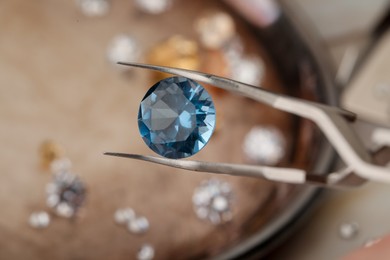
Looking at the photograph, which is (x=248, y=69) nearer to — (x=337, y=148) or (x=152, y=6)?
(x=152, y=6)

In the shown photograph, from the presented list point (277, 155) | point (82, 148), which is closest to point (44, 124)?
point (82, 148)

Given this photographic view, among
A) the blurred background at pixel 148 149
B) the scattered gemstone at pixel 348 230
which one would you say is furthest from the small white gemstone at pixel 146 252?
the scattered gemstone at pixel 348 230

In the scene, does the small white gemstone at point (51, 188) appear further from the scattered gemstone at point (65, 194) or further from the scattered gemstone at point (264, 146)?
the scattered gemstone at point (264, 146)

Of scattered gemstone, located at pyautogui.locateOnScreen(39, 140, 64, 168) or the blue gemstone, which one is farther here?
scattered gemstone, located at pyautogui.locateOnScreen(39, 140, 64, 168)

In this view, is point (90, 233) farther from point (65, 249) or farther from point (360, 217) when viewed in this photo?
point (360, 217)

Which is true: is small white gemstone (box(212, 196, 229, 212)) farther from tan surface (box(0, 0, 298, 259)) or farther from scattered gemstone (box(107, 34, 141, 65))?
scattered gemstone (box(107, 34, 141, 65))

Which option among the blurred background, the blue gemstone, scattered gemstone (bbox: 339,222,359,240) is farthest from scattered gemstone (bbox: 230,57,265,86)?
the blue gemstone

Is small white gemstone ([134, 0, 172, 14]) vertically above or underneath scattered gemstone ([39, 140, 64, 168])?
above
